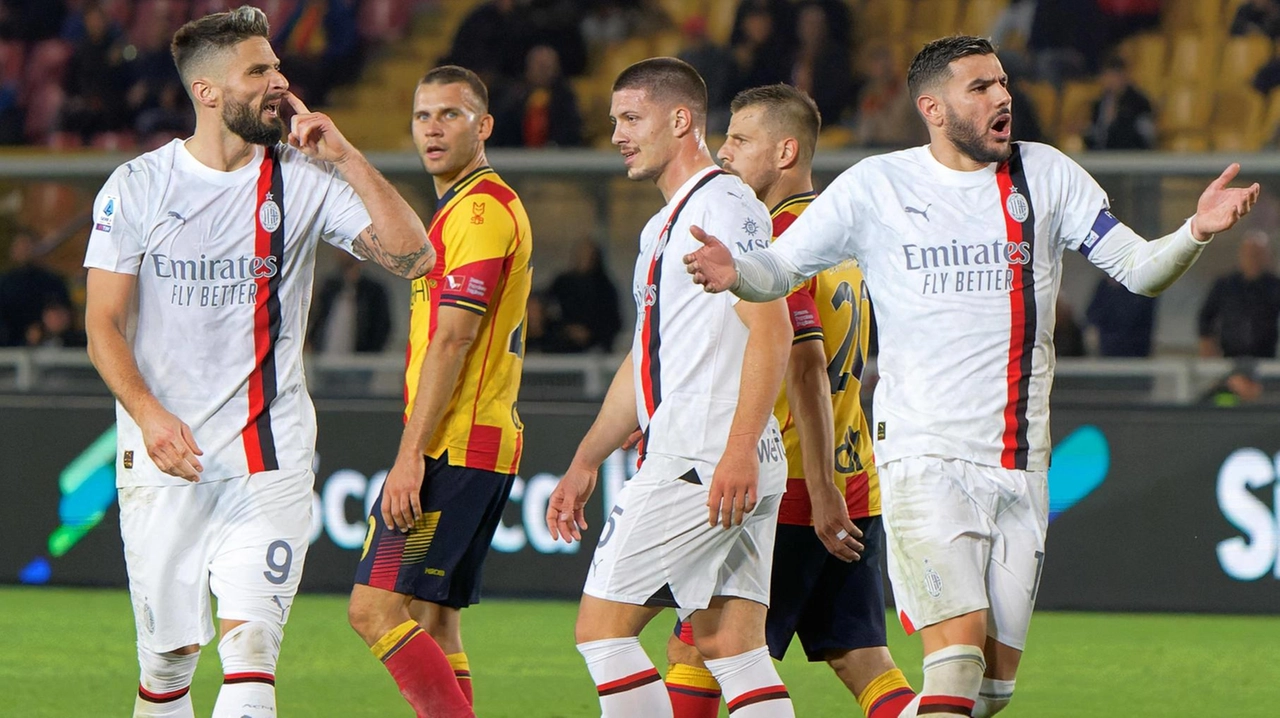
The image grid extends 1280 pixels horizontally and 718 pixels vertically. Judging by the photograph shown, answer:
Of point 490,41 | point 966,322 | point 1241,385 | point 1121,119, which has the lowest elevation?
point 1241,385

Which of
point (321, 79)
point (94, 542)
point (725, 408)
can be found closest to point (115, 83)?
point (321, 79)

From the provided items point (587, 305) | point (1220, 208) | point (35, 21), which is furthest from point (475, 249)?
point (35, 21)

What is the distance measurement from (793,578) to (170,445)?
6.77ft

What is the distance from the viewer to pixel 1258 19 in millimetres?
13969

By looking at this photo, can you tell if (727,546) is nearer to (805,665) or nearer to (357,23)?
(805,665)

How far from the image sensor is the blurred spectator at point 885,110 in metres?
12.5

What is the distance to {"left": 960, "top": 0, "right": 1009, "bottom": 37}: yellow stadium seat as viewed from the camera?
1464 cm

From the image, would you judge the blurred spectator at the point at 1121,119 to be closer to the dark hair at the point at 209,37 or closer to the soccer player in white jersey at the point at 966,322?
the soccer player in white jersey at the point at 966,322

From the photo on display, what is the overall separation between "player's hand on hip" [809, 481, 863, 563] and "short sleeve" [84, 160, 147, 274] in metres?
2.11

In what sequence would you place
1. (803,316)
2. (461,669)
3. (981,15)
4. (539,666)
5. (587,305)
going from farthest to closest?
(981,15)
(587,305)
(539,666)
(461,669)
(803,316)

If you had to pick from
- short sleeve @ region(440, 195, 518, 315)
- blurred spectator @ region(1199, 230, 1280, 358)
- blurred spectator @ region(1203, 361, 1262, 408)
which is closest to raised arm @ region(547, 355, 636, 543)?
short sleeve @ region(440, 195, 518, 315)

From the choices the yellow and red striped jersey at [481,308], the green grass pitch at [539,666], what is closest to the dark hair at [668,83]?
the yellow and red striped jersey at [481,308]

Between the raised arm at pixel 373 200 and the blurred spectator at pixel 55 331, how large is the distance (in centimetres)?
806

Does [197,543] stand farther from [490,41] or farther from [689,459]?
[490,41]
